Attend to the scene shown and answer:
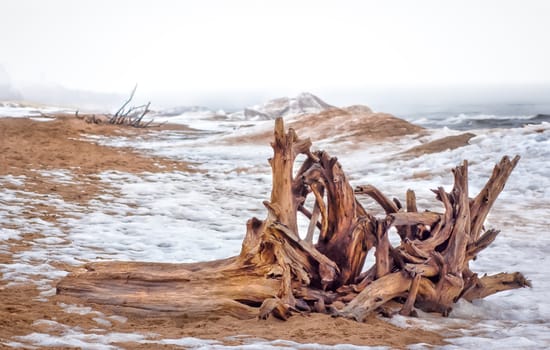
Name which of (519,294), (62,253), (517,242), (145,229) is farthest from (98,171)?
(519,294)

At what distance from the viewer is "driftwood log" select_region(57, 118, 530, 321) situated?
5.08 meters

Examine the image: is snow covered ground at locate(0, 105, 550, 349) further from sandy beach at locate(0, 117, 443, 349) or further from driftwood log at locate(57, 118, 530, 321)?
driftwood log at locate(57, 118, 530, 321)

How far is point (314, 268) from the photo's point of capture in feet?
17.5

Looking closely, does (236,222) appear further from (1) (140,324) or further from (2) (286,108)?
(2) (286,108)

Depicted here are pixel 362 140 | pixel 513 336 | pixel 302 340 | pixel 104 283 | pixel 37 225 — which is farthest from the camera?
pixel 362 140

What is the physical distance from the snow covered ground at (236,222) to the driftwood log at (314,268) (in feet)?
0.91

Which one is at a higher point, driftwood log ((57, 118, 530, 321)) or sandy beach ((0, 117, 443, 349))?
driftwood log ((57, 118, 530, 321))

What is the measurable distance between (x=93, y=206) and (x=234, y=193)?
123 inches

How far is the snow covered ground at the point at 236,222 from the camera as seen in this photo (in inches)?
199

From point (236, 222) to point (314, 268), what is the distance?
181 inches

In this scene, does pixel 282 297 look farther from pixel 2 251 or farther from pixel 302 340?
pixel 2 251

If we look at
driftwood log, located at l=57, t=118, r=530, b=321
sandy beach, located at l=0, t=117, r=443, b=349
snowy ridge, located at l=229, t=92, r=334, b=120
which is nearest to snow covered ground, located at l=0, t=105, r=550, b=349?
sandy beach, located at l=0, t=117, r=443, b=349

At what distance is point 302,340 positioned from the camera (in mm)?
4309

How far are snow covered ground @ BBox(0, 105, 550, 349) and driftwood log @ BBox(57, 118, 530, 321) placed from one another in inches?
10.9
